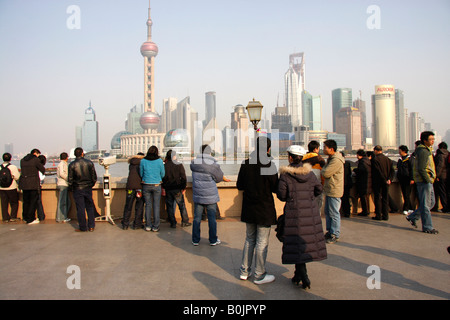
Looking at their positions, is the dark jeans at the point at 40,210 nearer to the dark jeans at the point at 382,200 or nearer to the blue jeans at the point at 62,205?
the blue jeans at the point at 62,205

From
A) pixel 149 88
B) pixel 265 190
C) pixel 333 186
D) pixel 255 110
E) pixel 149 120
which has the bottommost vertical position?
pixel 333 186

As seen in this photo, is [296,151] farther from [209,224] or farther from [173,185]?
[173,185]

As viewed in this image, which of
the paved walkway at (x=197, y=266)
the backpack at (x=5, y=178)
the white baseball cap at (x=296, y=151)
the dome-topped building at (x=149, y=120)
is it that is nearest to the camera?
the paved walkway at (x=197, y=266)

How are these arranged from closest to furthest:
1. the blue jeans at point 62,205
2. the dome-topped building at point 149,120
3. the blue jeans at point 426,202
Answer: the blue jeans at point 426,202 → the blue jeans at point 62,205 → the dome-topped building at point 149,120

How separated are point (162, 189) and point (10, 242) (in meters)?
2.93

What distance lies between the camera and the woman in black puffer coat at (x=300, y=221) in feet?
12.0

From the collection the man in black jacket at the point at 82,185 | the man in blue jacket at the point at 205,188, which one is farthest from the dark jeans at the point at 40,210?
the man in blue jacket at the point at 205,188

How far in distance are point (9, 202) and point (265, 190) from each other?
6.77 m

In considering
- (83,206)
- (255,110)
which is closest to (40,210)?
(83,206)

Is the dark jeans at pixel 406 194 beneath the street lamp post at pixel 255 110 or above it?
beneath

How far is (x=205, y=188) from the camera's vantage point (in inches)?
219
